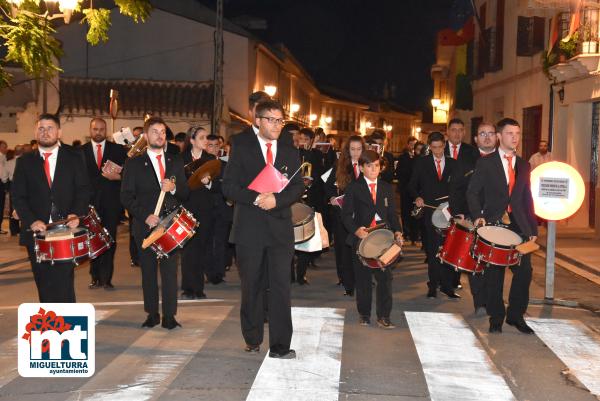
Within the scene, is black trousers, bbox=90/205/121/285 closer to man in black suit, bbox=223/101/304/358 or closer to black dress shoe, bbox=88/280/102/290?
black dress shoe, bbox=88/280/102/290

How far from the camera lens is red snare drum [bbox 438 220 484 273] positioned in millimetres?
9008

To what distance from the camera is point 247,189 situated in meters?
7.56

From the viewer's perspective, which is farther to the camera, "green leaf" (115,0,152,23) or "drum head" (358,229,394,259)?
"green leaf" (115,0,152,23)

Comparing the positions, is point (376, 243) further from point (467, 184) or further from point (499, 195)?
point (467, 184)

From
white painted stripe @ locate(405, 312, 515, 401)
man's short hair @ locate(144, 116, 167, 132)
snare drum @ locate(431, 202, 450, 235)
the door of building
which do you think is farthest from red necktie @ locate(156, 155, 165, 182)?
the door of building

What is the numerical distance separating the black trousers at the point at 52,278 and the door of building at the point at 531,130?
20318 mm

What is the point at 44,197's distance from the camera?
8172 mm

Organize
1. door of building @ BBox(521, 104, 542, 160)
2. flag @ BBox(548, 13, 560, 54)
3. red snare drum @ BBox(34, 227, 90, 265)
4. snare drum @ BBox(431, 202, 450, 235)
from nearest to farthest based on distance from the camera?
red snare drum @ BBox(34, 227, 90, 265) < snare drum @ BBox(431, 202, 450, 235) < flag @ BBox(548, 13, 560, 54) < door of building @ BBox(521, 104, 542, 160)

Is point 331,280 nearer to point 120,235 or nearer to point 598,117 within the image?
point 120,235

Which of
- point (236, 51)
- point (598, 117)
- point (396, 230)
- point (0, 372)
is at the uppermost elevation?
point (236, 51)

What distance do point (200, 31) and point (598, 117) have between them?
83.3ft

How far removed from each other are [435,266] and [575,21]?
1242 centimetres

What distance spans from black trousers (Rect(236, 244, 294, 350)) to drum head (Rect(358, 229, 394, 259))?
4.99 ft

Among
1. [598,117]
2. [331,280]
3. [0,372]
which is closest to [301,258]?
[331,280]
